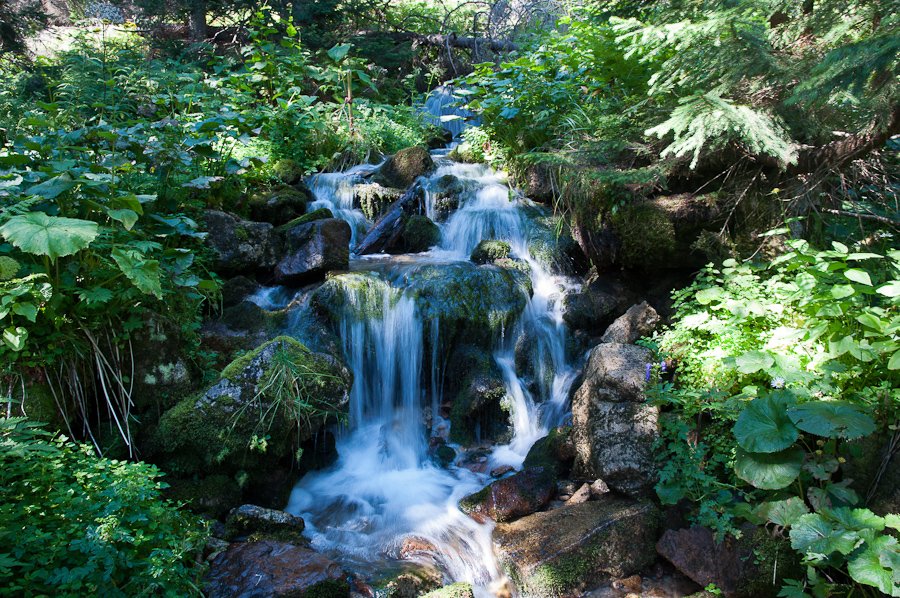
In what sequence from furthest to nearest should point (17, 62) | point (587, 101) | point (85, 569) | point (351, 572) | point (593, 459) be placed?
point (17, 62) → point (587, 101) → point (593, 459) → point (351, 572) → point (85, 569)

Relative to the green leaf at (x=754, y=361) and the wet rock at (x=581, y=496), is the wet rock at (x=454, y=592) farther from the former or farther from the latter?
the green leaf at (x=754, y=361)

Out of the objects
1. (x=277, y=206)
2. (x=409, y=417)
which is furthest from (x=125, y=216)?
(x=277, y=206)

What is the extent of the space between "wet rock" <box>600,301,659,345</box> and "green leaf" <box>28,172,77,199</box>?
14.9 feet

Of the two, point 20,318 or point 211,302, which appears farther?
point 211,302

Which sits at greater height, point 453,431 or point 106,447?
point 106,447

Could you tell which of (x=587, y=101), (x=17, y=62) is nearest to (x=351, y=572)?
(x=587, y=101)

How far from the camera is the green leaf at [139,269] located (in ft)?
10.3

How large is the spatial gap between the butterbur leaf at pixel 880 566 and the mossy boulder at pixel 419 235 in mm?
5904

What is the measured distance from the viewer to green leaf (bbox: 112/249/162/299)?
3131 millimetres

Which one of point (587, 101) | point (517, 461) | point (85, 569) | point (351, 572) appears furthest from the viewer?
point (587, 101)

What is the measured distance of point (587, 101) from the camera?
7.51 metres

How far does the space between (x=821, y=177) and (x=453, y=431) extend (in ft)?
13.5

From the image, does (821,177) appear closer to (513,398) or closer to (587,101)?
(513,398)

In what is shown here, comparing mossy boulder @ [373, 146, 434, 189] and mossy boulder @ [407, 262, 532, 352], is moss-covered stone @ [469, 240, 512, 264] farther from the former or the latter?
mossy boulder @ [373, 146, 434, 189]
